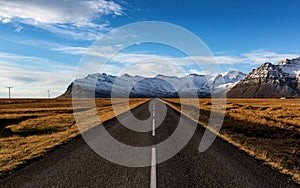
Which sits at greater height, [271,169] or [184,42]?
[184,42]

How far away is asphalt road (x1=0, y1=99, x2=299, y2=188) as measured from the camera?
767cm

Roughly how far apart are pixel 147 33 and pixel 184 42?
2267 millimetres

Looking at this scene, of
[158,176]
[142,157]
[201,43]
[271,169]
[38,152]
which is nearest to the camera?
[158,176]

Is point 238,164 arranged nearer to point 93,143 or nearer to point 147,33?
point 93,143

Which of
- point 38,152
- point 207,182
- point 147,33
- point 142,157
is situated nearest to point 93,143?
point 38,152

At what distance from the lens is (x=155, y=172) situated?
Result: 8.71 m

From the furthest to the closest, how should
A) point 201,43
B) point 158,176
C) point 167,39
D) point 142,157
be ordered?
point 167,39 → point 201,43 → point 142,157 → point 158,176

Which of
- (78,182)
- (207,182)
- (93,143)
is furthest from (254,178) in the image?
(93,143)

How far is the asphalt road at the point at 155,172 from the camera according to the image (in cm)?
767

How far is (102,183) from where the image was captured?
7641mm

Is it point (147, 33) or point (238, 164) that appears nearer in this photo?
point (238, 164)

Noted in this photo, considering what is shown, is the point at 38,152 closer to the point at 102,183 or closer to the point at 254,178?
the point at 102,183

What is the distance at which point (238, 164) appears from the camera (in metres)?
9.74

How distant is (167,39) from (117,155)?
7036 mm
